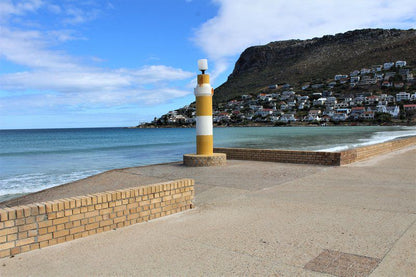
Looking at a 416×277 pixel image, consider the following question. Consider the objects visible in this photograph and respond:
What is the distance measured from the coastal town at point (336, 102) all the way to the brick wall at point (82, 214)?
9605 cm

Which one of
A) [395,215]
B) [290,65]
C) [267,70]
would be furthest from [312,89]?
[395,215]

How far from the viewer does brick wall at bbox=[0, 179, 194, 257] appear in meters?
3.44

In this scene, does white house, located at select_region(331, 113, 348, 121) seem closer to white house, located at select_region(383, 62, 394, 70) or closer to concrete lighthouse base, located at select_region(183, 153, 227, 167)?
white house, located at select_region(383, 62, 394, 70)

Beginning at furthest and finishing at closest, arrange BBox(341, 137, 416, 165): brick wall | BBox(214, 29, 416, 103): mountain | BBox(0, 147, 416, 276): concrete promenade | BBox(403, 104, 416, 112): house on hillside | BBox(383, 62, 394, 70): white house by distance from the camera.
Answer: BBox(214, 29, 416, 103): mountain < BBox(383, 62, 394, 70): white house < BBox(403, 104, 416, 112): house on hillside < BBox(341, 137, 416, 165): brick wall < BBox(0, 147, 416, 276): concrete promenade

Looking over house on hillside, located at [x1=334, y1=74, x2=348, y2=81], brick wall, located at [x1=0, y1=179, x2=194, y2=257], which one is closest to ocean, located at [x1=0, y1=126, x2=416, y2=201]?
brick wall, located at [x1=0, y1=179, x2=194, y2=257]

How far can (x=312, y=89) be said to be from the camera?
114250 millimetres

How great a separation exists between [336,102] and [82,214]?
118532mm

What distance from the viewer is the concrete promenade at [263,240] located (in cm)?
304

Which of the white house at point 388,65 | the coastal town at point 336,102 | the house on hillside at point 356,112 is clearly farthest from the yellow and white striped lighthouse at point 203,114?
the house on hillside at point 356,112

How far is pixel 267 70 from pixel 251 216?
136 m

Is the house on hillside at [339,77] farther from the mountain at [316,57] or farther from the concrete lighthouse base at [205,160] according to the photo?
the concrete lighthouse base at [205,160]

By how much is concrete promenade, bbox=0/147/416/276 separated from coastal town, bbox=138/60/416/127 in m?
94.2

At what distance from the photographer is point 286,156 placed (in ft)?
35.0

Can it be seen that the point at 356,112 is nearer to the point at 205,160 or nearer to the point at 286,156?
the point at 286,156
